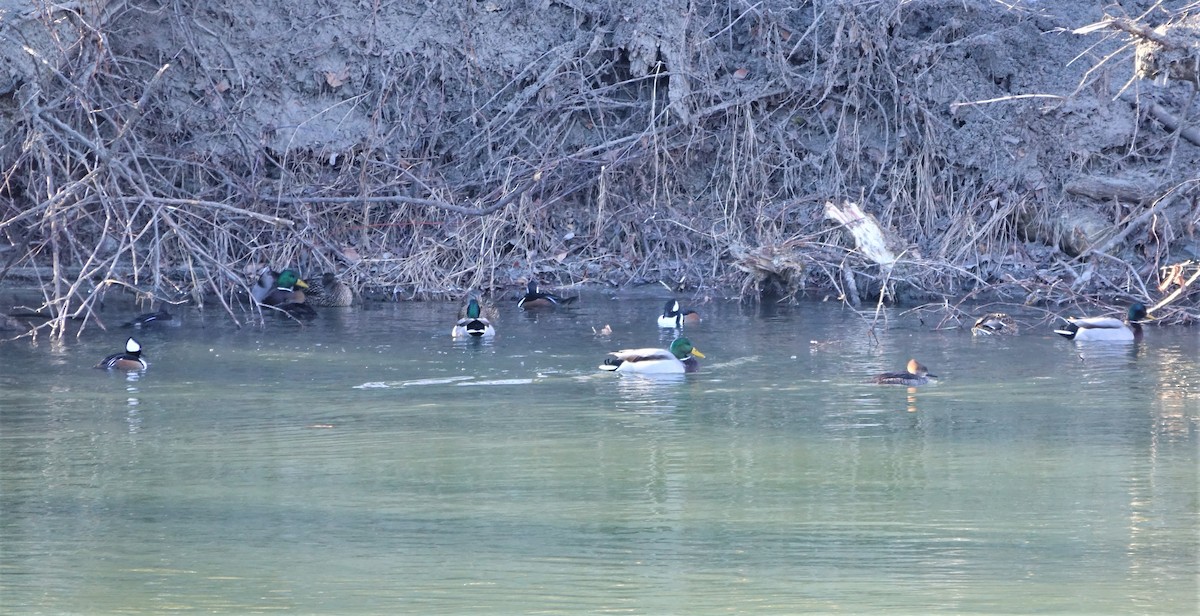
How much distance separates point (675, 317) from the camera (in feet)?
46.2

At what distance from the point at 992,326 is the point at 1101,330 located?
0.90 metres

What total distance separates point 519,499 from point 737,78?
35.4ft

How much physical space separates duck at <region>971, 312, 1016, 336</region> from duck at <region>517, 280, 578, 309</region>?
162 inches

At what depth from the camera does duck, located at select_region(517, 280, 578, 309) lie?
15.4m

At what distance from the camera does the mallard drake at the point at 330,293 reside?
1566 centimetres

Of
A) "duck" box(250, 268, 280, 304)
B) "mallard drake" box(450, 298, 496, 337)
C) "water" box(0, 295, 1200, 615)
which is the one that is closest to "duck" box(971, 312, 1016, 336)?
"water" box(0, 295, 1200, 615)

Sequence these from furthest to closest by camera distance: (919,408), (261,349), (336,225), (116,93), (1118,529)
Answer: (336,225)
(116,93)
(261,349)
(919,408)
(1118,529)

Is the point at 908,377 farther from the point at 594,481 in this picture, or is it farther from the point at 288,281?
the point at 288,281

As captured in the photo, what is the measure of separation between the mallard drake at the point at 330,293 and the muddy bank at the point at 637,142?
10.2 inches

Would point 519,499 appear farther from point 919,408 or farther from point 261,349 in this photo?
point 261,349

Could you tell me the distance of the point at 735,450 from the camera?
8.62 m

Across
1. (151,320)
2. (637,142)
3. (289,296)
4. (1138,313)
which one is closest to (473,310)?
(289,296)

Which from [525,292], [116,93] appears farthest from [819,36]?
[116,93]

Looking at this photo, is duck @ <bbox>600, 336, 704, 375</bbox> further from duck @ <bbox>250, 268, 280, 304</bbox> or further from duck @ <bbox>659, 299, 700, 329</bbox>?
duck @ <bbox>250, 268, 280, 304</bbox>
